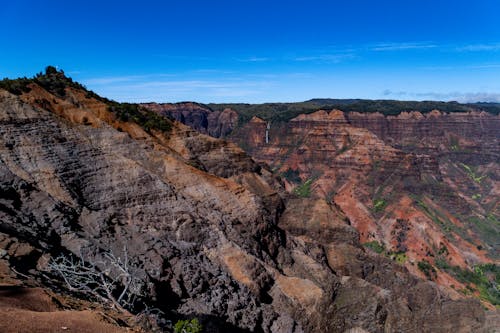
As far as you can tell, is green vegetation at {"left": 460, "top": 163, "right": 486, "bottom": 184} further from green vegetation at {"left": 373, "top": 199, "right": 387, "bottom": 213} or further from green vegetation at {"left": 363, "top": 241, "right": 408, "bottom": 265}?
green vegetation at {"left": 363, "top": 241, "right": 408, "bottom": 265}

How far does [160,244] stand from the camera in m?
26.6

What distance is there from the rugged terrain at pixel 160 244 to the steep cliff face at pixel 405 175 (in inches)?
1499

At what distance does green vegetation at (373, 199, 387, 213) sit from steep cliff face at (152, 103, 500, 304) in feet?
0.76

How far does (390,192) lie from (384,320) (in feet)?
245

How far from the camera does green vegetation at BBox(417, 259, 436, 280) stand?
6706 centimetres

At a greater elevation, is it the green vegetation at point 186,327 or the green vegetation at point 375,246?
the green vegetation at point 186,327

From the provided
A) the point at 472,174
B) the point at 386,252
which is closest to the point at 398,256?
the point at 386,252

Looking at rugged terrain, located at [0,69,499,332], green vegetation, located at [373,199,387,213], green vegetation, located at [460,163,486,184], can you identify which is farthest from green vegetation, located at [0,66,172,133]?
green vegetation, located at [460,163,486,184]

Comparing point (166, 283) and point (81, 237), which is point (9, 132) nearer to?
point (81, 237)

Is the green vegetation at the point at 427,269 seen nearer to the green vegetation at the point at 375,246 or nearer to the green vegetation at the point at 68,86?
the green vegetation at the point at 375,246

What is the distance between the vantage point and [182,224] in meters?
31.2

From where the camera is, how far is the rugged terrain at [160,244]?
22156 millimetres

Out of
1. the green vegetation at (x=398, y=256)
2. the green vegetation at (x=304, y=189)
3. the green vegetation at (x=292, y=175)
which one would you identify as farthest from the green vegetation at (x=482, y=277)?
the green vegetation at (x=292, y=175)

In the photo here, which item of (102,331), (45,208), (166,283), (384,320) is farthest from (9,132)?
(384,320)
